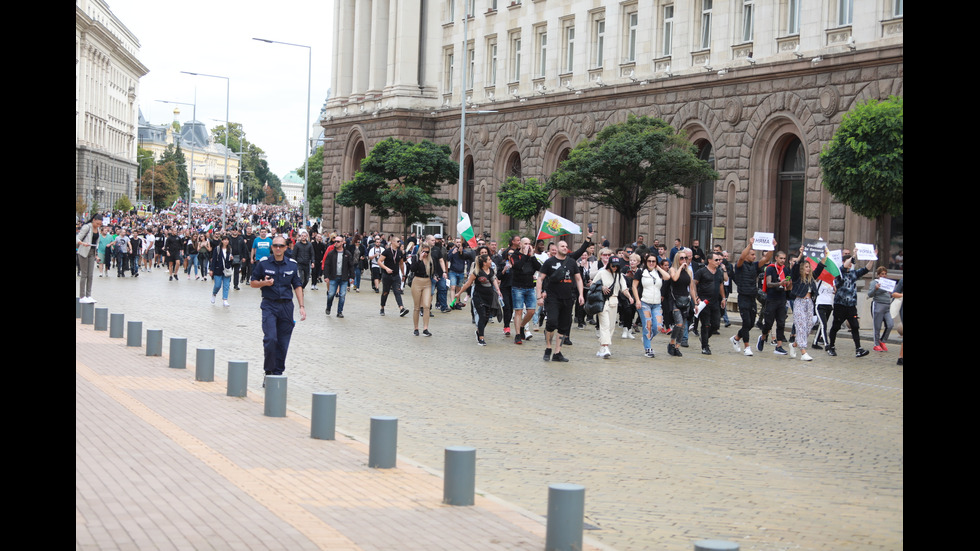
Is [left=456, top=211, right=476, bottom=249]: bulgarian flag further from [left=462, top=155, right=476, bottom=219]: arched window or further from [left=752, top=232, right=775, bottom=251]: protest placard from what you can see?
[left=462, top=155, right=476, bottom=219]: arched window

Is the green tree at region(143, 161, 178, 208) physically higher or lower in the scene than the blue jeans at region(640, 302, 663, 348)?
higher

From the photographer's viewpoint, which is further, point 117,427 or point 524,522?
point 117,427

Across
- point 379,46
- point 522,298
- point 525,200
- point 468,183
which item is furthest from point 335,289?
point 379,46

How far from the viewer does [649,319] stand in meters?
20.2

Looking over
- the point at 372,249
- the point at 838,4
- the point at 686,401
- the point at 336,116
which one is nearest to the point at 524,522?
the point at 686,401

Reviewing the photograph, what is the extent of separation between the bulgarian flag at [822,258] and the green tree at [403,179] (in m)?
26.6

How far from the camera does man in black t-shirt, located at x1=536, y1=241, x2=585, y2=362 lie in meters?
18.7

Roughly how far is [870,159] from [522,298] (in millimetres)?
9676

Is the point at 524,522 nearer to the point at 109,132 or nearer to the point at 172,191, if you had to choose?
the point at 109,132

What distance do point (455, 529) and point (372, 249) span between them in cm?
3203

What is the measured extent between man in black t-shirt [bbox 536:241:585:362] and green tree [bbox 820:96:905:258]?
35.0ft

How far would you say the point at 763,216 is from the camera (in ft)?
118

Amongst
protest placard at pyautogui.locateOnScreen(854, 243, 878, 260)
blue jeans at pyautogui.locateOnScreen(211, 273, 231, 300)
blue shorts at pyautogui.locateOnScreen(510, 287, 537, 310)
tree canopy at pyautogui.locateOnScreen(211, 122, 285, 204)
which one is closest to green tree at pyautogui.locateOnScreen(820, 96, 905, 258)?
protest placard at pyautogui.locateOnScreen(854, 243, 878, 260)
